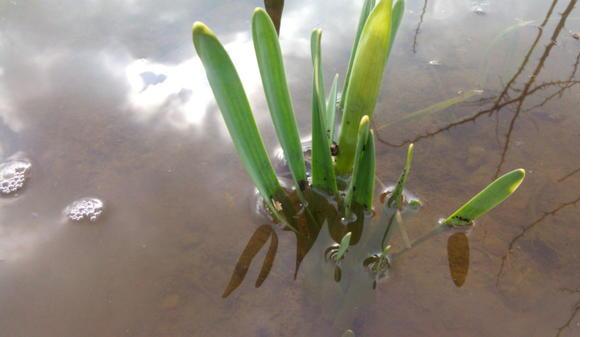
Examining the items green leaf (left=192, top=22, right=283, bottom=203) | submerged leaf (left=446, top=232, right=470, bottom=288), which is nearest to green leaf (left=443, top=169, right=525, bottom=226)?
submerged leaf (left=446, top=232, right=470, bottom=288)

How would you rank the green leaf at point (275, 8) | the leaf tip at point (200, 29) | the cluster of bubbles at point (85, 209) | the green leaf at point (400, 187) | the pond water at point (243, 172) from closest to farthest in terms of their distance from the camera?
the leaf tip at point (200, 29) < the green leaf at point (400, 187) < the pond water at point (243, 172) < the cluster of bubbles at point (85, 209) < the green leaf at point (275, 8)

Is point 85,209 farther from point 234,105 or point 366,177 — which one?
point 366,177

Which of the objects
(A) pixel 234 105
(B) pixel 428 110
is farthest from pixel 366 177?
(B) pixel 428 110

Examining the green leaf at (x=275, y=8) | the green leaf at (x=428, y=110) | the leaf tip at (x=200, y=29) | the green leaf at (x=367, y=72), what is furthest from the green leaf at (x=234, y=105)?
the green leaf at (x=275, y=8)

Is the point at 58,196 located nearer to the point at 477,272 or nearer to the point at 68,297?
the point at 68,297

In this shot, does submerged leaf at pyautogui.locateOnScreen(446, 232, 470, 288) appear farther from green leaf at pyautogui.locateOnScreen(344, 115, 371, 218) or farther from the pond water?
green leaf at pyautogui.locateOnScreen(344, 115, 371, 218)

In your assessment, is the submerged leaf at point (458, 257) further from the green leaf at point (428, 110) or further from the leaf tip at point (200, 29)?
the leaf tip at point (200, 29)

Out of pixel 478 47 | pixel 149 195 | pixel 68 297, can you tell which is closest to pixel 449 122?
pixel 478 47
